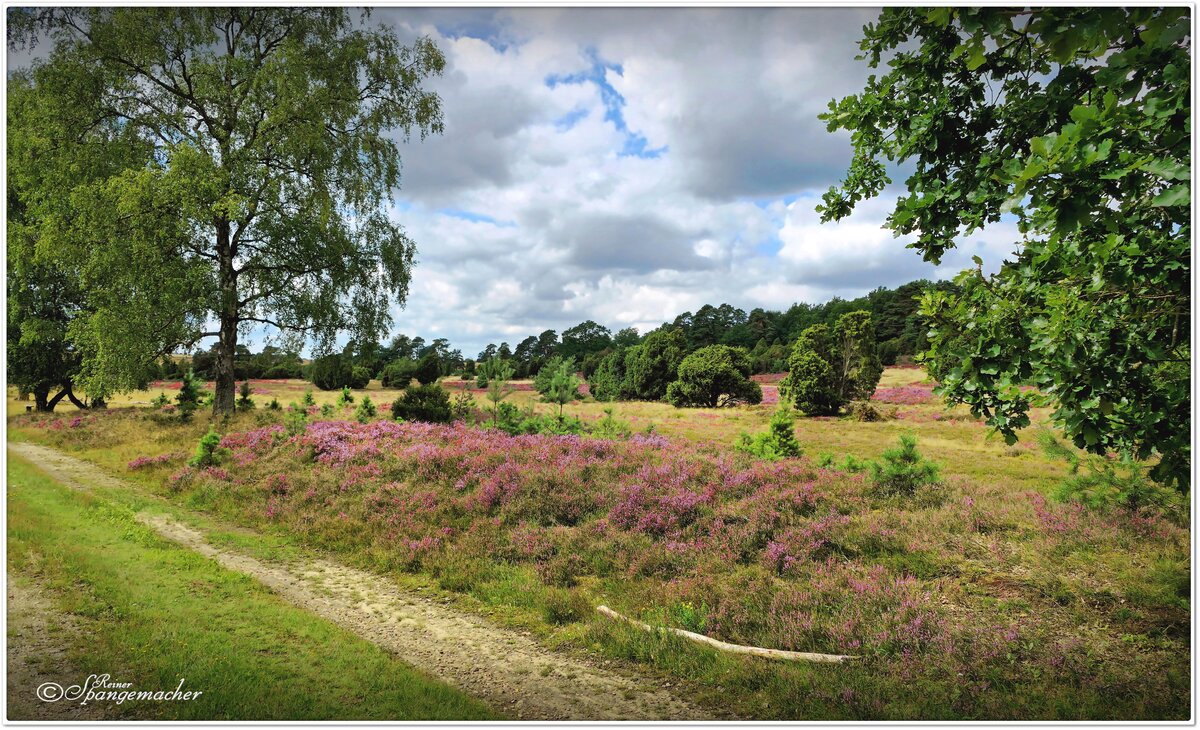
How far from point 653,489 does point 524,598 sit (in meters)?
4.14

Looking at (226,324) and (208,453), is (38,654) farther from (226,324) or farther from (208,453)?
(226,324)

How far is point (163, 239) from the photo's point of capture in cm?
1636

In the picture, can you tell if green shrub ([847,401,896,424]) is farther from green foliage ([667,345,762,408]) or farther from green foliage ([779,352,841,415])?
green foliage ([667,345,762,408])

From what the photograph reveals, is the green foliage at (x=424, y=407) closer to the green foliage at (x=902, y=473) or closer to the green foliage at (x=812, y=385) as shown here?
the green foliage at (x=902, y=473)

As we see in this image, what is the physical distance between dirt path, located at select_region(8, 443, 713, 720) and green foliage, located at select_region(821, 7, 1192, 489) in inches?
169

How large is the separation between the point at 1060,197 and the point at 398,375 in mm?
54058

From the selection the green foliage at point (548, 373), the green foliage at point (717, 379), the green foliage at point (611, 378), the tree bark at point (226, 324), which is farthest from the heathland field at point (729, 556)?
the green foliage at point (611, 378)

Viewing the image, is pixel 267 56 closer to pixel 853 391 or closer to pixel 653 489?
pixel 653 489

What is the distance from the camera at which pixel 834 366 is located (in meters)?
33.4

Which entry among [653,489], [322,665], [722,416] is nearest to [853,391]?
[722,416]

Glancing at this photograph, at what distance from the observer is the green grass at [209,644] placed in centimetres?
506

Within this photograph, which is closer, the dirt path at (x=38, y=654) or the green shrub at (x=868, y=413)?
the dirt path at (x=38, y=654)


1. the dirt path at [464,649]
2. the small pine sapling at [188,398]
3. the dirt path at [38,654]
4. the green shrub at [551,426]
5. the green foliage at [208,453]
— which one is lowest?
the dirt path at [464,649]

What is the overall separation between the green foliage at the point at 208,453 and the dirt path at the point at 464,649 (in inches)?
213
